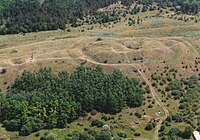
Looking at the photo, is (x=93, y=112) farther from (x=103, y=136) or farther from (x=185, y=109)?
(x=185, y=109)

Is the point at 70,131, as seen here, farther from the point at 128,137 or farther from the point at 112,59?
the point at 112,59

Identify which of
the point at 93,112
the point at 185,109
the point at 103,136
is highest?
the point at 103,136

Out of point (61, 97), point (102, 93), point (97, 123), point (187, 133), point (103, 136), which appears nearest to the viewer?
point (103, 136)

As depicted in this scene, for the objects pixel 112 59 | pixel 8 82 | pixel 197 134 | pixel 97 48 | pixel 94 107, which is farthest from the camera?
pixel 97 48

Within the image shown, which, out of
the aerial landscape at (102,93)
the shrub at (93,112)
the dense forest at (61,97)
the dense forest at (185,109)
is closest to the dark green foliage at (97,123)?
the aerial landscape at (102,93)

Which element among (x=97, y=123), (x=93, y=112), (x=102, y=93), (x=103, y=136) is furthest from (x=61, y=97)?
(x=103, y=136)

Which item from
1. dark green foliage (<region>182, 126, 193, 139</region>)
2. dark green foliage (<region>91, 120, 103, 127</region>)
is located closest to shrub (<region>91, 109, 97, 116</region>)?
dark green foliage (<region>91, 120, 103, 127</region>)

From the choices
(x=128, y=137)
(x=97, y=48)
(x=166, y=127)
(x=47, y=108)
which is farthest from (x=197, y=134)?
(x=97, y=48)

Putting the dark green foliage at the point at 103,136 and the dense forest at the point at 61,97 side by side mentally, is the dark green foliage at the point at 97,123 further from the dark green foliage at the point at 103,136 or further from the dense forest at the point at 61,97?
the dark green foliage at the point at 103,136

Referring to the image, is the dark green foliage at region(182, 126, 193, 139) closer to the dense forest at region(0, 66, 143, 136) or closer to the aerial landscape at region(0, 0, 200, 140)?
the aerial landscape at region(0, 0, 200, 140)
